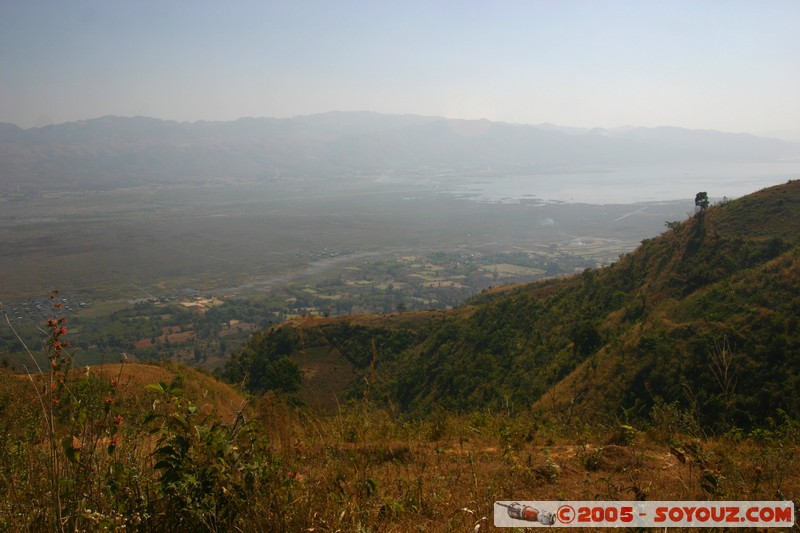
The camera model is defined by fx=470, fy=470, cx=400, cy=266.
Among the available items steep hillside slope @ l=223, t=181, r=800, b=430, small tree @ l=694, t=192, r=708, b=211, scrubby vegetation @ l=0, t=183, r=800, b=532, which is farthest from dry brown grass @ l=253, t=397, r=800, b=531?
small tree @ l=694, t=192, r=708, b=211

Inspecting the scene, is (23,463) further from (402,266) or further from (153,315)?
(402,266)

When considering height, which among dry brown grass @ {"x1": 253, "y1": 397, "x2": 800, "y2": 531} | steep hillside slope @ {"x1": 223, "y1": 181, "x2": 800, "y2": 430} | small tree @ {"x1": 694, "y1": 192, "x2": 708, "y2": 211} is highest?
small tree @ {"x1": 694, "y1": 192, "x2": 708, "y2": 211}

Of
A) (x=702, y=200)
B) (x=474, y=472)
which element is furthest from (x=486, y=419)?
(x=702, y=200)

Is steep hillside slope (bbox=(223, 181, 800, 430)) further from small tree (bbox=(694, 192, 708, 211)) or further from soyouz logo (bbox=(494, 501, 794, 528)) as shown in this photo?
soyouz logo (bbox=(494, 501, 794, 528))

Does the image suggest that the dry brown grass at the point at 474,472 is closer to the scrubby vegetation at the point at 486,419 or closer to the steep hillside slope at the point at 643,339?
the scrubby vegetation at the point at 486,419

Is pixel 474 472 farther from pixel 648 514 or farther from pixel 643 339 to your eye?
pixel 643 339

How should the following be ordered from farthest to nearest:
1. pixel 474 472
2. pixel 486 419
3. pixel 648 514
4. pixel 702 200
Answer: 1. pixel 702 200
2. pixel 486 419
3. pixel 474 472
4. pixel 648 514

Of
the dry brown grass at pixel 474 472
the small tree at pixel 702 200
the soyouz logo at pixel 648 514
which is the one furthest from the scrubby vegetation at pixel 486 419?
the small tree at pixel 702 200
